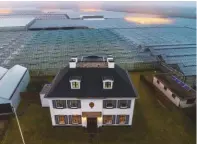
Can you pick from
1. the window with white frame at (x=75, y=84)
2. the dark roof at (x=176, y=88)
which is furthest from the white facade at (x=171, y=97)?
the window with white frame at (x=75, y=84)

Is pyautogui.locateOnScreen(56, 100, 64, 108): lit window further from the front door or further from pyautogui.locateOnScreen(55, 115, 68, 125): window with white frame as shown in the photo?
the front door

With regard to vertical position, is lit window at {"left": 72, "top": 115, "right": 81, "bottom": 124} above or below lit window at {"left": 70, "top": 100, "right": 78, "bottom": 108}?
below

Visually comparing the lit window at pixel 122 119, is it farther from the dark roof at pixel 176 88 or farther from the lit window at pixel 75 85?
the dark roof at pixel 176 88

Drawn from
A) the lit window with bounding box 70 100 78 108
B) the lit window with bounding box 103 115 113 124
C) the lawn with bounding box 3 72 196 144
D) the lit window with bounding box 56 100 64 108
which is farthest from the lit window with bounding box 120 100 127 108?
the lit window with bounding box 56 100 64 108

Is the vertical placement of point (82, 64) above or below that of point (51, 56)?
above

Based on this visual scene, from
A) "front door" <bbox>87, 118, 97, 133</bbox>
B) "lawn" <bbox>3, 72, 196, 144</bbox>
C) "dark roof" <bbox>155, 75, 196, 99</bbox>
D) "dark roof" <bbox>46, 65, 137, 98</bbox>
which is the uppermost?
"dark roof" <bbox>46, 65, 137, 98</bbox>

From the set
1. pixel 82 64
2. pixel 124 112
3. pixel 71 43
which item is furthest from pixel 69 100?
pixel 71 43

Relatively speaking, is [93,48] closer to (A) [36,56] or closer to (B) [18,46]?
(A) [36,56]
